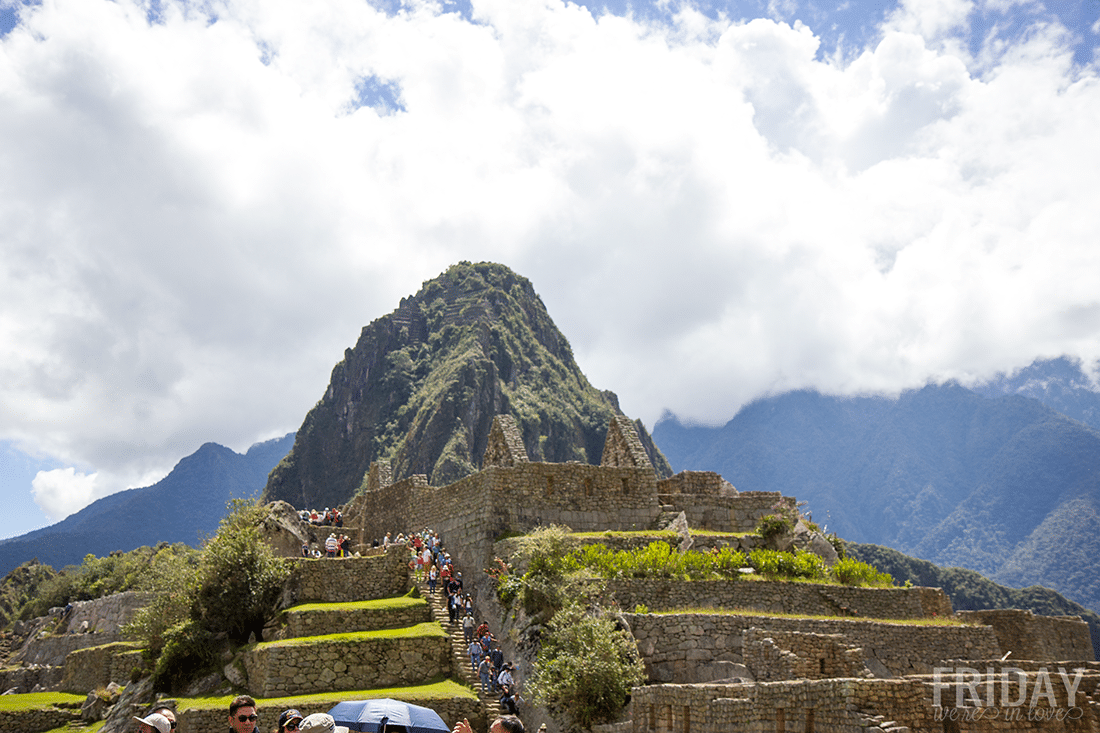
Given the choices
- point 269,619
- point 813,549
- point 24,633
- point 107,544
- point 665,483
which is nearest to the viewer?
point 269,619

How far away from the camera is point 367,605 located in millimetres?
25016

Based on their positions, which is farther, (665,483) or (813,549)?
(665,483)

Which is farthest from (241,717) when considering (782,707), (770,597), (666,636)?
(770,597)

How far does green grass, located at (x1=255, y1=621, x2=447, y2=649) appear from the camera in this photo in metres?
22.8

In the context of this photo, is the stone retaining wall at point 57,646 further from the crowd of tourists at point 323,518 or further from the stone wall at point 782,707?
the stone wall at point 782,707

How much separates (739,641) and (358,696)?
10290 mm

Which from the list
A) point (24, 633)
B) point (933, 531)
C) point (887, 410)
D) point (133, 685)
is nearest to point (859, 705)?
point (133, 685)

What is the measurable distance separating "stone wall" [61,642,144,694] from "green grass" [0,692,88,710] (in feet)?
2.39

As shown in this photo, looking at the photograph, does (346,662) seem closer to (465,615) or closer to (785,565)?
(465,615)

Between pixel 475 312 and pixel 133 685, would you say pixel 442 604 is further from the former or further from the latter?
pixel 475 312

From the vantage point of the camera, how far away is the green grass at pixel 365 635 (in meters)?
22.8

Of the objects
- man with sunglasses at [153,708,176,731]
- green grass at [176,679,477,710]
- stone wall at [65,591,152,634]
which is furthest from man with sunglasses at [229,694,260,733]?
stone wall at [65,591,152,634]

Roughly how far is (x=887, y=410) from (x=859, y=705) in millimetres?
178765

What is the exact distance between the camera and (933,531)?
141375 mm
